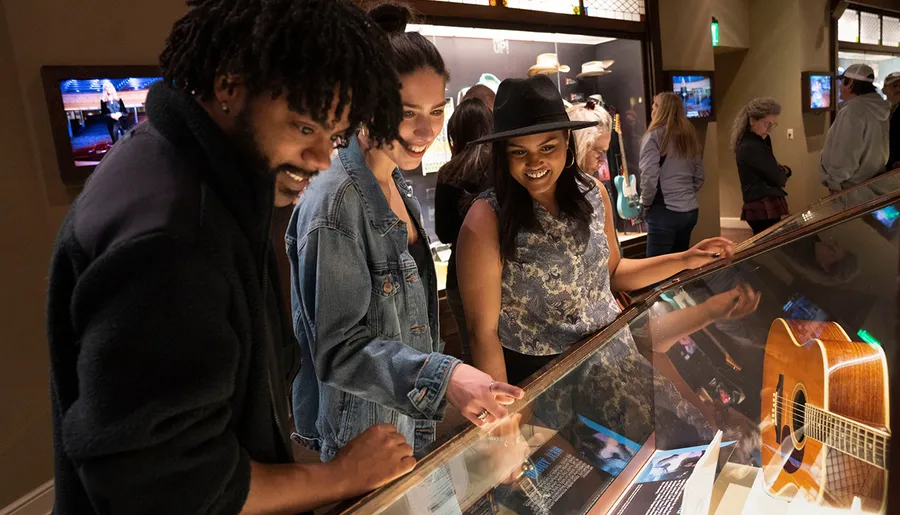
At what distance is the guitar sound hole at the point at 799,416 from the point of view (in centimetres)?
132

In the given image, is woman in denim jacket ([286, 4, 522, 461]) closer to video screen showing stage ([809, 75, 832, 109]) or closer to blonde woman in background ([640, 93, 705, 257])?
blonde woman in background ([640, 93, 705, 257])

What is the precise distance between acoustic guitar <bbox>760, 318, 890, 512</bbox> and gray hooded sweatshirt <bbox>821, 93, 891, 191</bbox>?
445cm

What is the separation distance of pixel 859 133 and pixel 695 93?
1.57 metres

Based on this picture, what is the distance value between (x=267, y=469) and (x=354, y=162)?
666mm

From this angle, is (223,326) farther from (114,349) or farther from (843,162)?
(843,162)

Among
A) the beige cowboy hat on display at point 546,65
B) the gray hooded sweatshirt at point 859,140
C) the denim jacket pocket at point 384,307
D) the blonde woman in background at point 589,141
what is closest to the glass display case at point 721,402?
the denim jacket pocket at point 384,307

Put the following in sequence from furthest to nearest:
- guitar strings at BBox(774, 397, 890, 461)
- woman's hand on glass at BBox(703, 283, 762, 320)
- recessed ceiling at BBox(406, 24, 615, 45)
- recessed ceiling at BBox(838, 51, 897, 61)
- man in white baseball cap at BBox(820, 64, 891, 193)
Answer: recessed ceiling at BBox(838, 51, 897, 61), man in white baseball cap at BBox(820, 64, 891, 193), recessed ceiling at BBox(406, 24, 615, 45), woman's hand on glass at BBox(703, 283, 762, 320), guitar strings at BBox(774, 397, 890, 461)

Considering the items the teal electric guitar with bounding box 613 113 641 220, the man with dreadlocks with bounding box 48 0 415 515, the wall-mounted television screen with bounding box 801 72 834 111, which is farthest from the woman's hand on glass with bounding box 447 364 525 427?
the wall-mounted television screen with bounding box 801 72 834 111

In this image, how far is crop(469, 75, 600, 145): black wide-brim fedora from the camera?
158 cm

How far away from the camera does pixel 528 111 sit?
63.0 inches

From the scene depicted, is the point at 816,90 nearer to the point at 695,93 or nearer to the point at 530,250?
the point at 695,93

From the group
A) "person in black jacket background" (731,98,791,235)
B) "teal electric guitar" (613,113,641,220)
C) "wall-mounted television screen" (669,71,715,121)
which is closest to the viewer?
"person in black jacket background" (731,98,791,235)

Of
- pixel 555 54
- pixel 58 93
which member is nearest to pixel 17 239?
pixel 58 93

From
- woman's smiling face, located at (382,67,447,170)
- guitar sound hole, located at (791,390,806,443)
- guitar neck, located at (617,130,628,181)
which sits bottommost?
guitar sound hole, located at (791,390,806,443)
